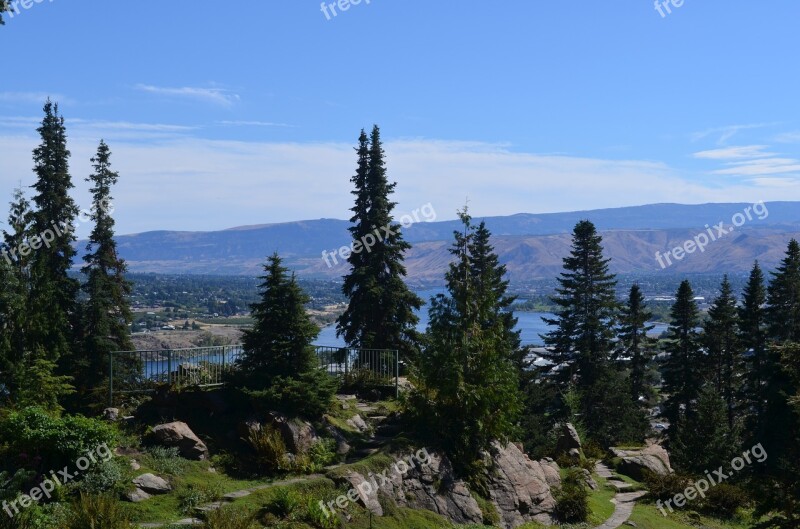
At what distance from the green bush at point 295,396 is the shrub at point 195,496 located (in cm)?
317

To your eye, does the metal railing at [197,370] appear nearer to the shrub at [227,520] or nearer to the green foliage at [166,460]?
the green foliage at [166,460]

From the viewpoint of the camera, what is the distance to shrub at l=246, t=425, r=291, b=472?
17984 mm

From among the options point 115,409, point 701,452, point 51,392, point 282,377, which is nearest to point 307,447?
point 282,377

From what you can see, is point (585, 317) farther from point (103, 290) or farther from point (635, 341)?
point (103, 290)

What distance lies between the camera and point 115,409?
20.0 m

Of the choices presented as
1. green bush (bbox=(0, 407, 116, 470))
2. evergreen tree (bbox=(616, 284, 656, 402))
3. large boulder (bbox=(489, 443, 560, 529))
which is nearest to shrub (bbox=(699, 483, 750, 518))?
large boulder (bbox=(489, 443, 560, 529))

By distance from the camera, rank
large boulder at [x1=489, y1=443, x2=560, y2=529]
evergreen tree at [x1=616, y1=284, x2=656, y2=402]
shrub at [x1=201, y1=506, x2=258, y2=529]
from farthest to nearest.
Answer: evergreen tree at [x1=616, y1=284, x2=656, y2=402] < large boulder at [x1=489, y1=443, x2=560, y2=529] < shrub at [x1=201, y1=506, x2=258, y2=529]

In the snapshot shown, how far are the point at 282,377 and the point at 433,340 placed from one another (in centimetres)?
451

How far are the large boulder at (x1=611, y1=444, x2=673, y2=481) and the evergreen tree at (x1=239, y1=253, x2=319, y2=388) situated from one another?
15965 millimetres

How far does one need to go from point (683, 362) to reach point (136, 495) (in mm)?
42364

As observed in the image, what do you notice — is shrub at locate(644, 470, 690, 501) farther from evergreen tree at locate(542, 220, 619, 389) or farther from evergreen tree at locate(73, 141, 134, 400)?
evergreen tree at locate(73, 141, 134, 400)

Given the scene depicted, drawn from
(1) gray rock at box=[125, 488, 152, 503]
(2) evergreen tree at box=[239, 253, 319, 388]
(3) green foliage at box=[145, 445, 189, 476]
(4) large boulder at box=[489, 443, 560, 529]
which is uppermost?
(2) evergreen tree at box=[239, 253, 319, 388]

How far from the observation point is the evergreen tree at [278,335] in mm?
20109

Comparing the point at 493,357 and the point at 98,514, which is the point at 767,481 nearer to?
the point at 493,357
